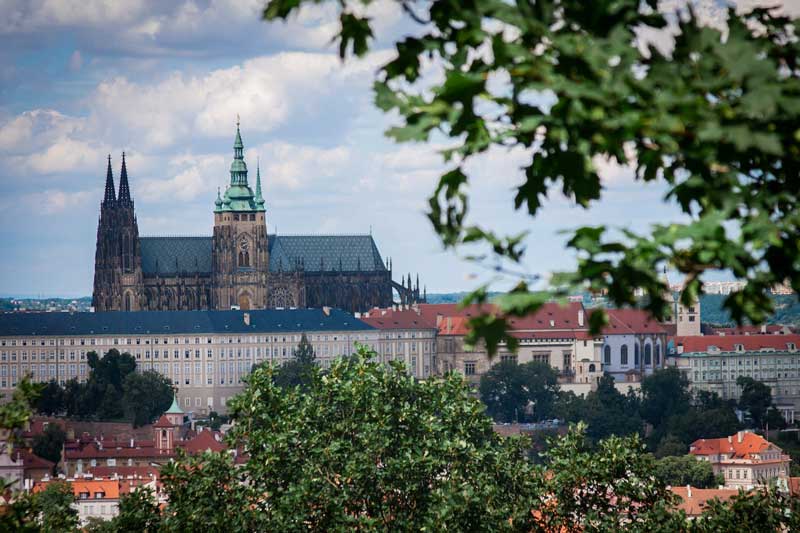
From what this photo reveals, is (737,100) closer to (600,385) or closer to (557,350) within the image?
(600,385)

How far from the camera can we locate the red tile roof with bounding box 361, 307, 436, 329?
180125mm

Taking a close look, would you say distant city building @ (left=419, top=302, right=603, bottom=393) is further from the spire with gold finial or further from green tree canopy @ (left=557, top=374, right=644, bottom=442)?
the spire with gold finial

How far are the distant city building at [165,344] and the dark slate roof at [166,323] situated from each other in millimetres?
96

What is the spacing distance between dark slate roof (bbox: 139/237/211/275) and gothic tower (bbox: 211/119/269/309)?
1.48 m

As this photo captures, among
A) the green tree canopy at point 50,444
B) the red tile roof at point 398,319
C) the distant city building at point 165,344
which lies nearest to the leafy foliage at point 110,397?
the distant city building at point 165,344

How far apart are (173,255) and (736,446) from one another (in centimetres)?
7949

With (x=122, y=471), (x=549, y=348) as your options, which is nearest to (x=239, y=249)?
(x=549, y=348)

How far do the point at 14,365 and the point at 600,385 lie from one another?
5579 centimetres

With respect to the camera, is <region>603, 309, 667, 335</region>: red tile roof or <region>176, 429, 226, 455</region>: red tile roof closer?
<region>176, 429, 226, 455</region>: red tile roof

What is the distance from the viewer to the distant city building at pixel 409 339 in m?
179

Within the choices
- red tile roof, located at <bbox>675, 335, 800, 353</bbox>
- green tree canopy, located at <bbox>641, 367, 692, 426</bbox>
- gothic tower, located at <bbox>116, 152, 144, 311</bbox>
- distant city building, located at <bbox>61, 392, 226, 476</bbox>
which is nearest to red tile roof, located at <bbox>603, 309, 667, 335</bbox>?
red tile roof, located at <bbox>675, 335, 800, 353</bbox>

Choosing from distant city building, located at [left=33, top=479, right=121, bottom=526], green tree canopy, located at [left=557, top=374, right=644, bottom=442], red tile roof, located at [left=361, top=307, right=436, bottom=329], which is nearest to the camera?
distant city building, located at [left=33, top=479, right=121, bottom=526]

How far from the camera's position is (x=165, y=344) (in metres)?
169

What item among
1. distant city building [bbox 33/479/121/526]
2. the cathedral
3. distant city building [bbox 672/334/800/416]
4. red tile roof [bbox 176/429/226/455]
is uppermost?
the cathedral
